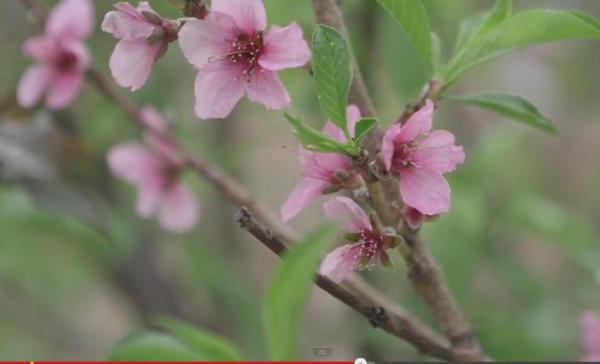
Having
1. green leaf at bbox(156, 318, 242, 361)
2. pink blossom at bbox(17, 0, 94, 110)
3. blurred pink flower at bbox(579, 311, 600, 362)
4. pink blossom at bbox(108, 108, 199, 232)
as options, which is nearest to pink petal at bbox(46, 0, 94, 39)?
pink blossom at bbox(17, 0, 94, 110)

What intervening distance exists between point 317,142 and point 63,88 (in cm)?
58

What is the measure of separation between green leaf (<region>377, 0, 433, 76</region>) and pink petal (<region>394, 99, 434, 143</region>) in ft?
0.30

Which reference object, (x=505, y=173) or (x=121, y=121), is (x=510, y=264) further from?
(x=121, y=121)

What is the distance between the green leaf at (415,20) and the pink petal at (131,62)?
7.3 inches

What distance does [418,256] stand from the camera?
2.40ft

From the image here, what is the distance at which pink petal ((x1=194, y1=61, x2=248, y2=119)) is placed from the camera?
670mm

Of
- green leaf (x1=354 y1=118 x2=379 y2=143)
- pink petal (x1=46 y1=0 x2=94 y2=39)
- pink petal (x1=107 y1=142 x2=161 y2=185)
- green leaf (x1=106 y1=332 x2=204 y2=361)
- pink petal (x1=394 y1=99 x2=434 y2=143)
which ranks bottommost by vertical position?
green leaf (x1=106 y1=332 x2=204 y2=361)

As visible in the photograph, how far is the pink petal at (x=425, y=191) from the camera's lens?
2.18 feet

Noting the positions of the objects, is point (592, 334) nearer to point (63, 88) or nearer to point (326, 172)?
point (326, 172)

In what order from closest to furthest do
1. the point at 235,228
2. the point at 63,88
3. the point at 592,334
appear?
1. the point at 592,334
2. the point at 63,88
3. the point at 235,228

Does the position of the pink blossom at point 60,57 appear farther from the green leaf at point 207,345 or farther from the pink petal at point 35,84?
the green leaf at point 207,345

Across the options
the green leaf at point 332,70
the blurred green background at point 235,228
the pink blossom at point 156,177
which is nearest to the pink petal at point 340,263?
the green leaf at point 332,70

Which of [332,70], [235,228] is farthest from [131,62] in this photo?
[235,228]

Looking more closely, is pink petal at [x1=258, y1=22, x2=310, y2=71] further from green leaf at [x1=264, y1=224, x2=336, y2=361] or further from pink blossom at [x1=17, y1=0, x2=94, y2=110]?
pink blossom at [x1=17, y1=0, x2=94, y2=110]
